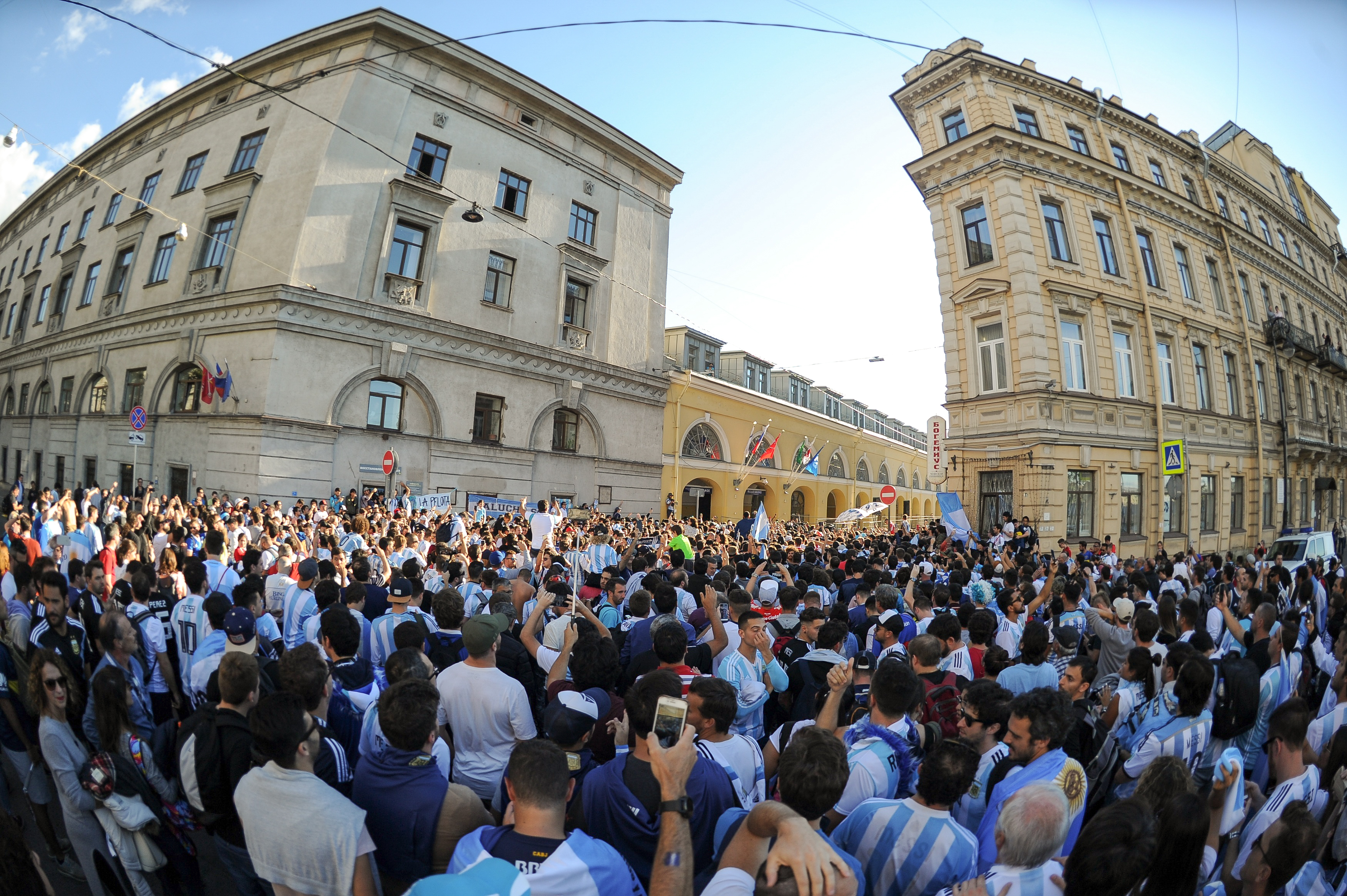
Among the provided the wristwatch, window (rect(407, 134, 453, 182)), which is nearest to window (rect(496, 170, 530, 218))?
window (rect(407, 134, 453, 182))

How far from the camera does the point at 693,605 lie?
692 centimetres

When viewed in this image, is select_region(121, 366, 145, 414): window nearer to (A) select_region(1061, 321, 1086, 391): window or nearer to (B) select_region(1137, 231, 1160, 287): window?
(A) select_region(1061, 321, 1086, 391): window

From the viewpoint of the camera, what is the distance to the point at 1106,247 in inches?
797

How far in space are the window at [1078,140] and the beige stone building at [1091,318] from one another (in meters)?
0.06

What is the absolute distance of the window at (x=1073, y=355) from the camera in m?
18.5

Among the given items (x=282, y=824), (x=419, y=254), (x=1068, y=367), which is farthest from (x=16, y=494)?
(x=1068, y=367)

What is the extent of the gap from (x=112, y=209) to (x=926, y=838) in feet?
118

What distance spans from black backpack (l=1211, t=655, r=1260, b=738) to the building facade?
18.2 metres

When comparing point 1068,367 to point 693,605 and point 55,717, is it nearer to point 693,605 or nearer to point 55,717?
point 693,605

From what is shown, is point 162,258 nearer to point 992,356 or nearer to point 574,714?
point 574,714

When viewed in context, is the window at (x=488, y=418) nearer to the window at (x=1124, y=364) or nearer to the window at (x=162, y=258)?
the window at (x=162, y=258)

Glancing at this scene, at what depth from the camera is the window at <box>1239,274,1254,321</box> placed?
80.0 ft

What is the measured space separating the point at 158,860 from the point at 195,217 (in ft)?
79.6

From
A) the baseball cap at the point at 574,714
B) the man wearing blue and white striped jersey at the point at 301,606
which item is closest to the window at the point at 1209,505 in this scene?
the baseball cap at the point at 574,714
